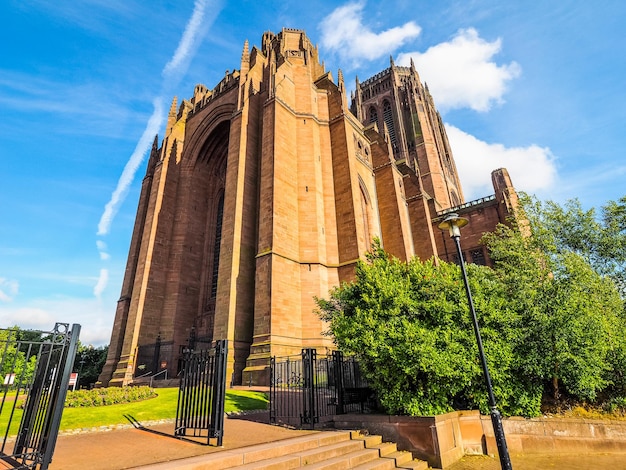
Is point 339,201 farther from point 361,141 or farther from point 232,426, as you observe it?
point 232,426

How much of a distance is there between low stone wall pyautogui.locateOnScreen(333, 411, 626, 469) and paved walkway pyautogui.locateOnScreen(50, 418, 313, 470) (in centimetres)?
183

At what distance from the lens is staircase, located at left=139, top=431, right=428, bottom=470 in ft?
17.5

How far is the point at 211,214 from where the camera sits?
26125mm

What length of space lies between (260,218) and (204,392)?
1153cm

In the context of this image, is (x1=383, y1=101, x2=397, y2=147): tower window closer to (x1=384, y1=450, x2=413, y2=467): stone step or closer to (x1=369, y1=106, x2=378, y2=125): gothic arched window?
(x1=369, y1=106, x2=378, y2=125): gothic arched window

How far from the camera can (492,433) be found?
789 centimetres

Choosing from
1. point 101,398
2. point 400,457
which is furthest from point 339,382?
point 101,398

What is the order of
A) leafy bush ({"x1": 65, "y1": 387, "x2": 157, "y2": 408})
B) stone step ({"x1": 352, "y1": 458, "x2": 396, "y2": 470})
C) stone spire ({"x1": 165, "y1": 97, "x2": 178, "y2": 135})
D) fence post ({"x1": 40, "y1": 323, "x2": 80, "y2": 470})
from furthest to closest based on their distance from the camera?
stone spire ({"x1": 165, "y1": 97, "x2": 178, "y2": 135}) → leafy bush ({"x1": 65, "y1": 387, "x2": 157, "y2": 408}) → stone step ({"x1": 352, "y1": 458, "x2": 396, "y2": 470}) → fence post ({"x1": 40, "y1": 323, "x2": 80, "y2": 470})

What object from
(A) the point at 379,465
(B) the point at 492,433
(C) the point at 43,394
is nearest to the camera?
(C) the point at 43,394

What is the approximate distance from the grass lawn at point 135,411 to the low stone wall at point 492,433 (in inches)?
156

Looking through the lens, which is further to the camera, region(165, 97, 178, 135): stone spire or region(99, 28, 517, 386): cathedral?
region(165, 97, 178, 135): stone spire

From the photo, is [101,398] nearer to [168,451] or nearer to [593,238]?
[168,451]

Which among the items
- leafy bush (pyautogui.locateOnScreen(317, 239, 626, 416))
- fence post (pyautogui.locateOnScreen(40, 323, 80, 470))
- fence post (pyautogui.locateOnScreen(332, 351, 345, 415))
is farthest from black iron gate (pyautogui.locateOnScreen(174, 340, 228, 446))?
fence post (pyautogui.locateOnScreen(332, 351, 345, 415))

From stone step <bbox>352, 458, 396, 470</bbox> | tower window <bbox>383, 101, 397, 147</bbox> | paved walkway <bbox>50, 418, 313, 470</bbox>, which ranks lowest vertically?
stone step <bbox>352, 458, 396, 470</bbox>
